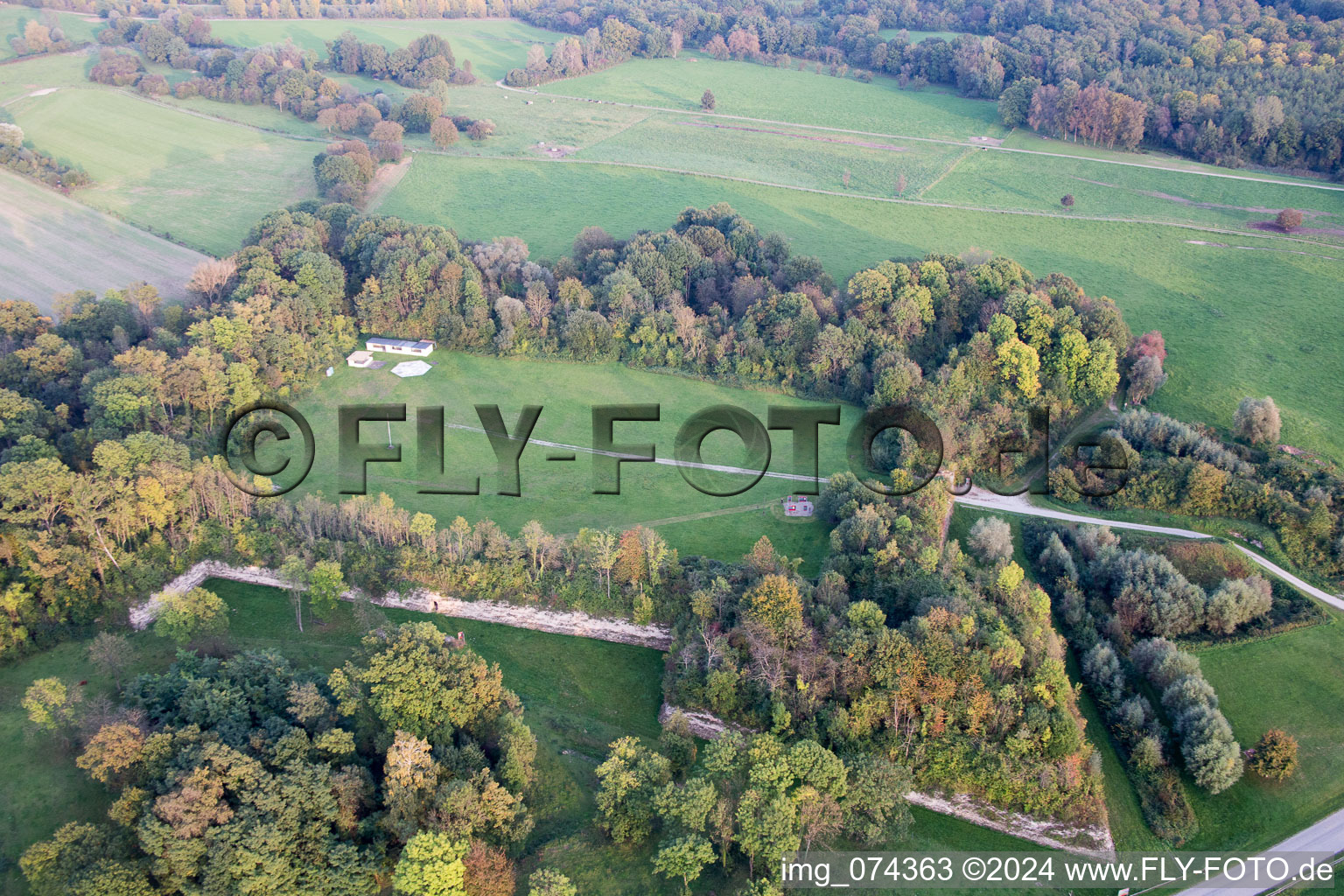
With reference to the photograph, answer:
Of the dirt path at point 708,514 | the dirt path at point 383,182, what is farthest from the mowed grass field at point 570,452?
the dirt path at point 383,182

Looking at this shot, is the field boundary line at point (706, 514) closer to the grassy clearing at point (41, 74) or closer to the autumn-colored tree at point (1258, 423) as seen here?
the autumn-colored tree at point (1258, 423)

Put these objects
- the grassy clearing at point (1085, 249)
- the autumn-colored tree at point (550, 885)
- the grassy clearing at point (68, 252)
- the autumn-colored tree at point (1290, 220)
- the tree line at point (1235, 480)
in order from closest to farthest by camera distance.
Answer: the autumn-colored tree at point (550, 885), the tree line at point (1235, 480), the grassy clearing at point (1085, 249), the grassy clearing at point (68, 252), the autumn-colored tree at point (1290, 220)

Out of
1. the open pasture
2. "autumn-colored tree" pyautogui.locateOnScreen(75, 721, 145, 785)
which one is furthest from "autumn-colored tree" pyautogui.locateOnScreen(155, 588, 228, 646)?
"autumn-colored tree" pyautogui.locateOnScreen(75, 721, 145, 785)

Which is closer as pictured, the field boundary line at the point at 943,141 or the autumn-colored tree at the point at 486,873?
the autumn-colored tree at the point at 486,873

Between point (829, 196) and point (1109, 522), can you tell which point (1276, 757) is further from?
point (829, 196)

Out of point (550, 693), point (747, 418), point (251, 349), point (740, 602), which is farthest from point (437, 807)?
point (251, 349)

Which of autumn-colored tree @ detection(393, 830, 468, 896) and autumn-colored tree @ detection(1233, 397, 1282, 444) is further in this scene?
autumn-colored tree @ detection(1233, 397, 1282, 444)

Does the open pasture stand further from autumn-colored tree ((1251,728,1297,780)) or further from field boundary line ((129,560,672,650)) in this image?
autumn-colored tree ((1251,728,1297,780))
